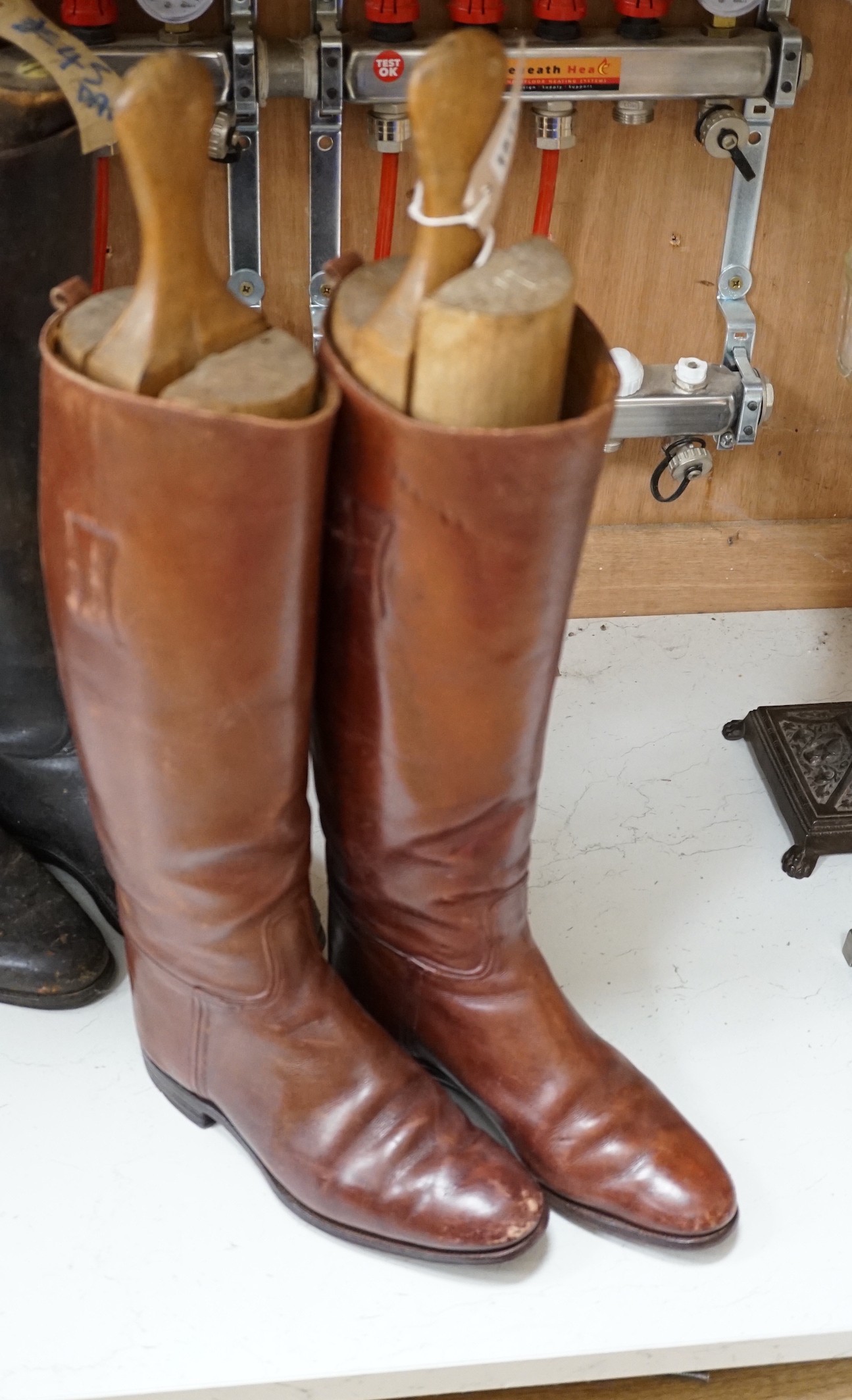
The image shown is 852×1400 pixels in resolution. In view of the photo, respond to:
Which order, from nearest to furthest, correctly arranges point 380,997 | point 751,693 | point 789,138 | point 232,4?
point 380,997 < point 232,4 < point 789,138 < point 751,693

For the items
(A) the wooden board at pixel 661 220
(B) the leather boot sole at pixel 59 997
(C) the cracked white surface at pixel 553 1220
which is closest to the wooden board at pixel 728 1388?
(C) the cracked white surface at pixel 553 1220

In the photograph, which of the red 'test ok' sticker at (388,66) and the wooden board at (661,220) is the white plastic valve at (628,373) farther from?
the red 'test ok' sticker at (388,66)

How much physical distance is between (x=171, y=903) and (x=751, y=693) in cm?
76

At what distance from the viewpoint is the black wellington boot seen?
88 centimetres

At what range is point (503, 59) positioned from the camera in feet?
2.33

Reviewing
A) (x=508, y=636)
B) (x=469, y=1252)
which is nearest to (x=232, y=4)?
(x=508, y=636)

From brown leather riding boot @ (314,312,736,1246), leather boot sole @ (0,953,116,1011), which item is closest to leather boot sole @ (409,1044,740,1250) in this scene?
brown leather riding boot @ (314,312,736,1246)

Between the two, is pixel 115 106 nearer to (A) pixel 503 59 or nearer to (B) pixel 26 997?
(A) pixel 503 59

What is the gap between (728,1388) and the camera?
967 millimetres

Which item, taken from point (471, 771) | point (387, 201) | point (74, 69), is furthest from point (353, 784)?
point (387, 201)

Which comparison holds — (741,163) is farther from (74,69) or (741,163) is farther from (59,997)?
(59,997)

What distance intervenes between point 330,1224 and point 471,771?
12.3 inches

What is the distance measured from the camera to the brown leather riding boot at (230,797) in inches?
28.9

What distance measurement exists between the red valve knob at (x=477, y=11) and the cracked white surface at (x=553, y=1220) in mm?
665
